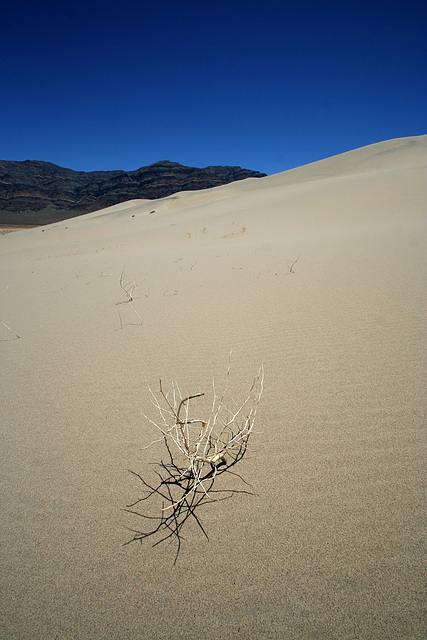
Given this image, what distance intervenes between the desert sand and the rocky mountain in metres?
42.7

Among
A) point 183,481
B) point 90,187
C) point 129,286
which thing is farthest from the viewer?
point 90,187

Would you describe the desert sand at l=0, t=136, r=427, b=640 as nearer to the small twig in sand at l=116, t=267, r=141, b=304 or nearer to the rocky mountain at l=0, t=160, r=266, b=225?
the small twig in sand at l=116, t=267, r=141, b=304

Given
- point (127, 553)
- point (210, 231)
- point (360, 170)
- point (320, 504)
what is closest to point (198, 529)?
point (127, 553)

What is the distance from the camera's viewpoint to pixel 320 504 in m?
1.05

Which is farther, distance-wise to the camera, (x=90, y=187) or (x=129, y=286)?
(x=90, y=187)

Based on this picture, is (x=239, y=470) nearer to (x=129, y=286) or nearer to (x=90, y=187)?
(x=129, y=286)

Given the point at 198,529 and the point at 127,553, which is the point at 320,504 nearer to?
the point at 198,529

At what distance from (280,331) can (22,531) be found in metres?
1.84

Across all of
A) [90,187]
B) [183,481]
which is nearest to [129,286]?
[183,481]

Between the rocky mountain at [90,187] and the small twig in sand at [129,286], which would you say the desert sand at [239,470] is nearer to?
the small twig in sand at [129,286]

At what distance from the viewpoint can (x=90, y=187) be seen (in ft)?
171

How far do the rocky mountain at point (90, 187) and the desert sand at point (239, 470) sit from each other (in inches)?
1681

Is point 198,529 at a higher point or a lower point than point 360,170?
lower

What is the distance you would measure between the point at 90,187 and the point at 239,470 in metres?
59.3
